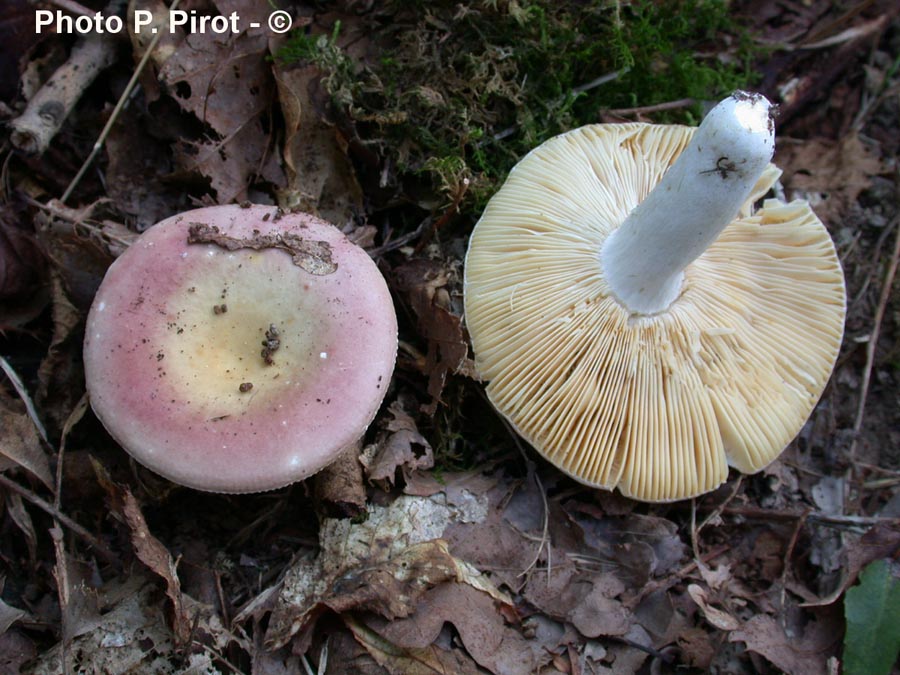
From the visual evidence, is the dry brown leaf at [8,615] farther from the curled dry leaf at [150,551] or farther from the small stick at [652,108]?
the small stick at [652,108]

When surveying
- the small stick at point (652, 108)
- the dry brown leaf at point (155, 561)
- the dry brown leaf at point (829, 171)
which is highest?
the small stick at point (652, 108)

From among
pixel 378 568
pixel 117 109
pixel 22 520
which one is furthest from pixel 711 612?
pixel 117 109

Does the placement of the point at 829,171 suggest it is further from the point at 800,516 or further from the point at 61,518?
the point at 61,518

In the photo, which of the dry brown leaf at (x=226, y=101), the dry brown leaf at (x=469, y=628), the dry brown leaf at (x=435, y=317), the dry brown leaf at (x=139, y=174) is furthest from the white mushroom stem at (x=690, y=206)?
the dry brown leaf at (x=139, y=174)

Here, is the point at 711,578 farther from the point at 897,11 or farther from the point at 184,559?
the point at 897,11

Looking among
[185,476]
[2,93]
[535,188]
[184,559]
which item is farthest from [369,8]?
[184,559]
